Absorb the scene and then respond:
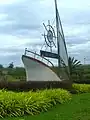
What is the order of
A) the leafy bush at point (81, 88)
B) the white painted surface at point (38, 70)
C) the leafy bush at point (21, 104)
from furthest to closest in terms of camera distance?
the white painted surface at point (38, 70), the leafy bush at point (81, 88), the leafy bush at point (21, 104)

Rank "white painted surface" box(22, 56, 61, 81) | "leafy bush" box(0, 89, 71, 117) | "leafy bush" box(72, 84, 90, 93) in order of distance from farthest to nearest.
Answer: "white painted surface" box(22, 56, 61, 81) < "leafy bush" box(72, 84, 90, 93) < "leafy bush" box(0, 89, 71, 117)

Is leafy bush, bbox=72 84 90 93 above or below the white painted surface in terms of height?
below

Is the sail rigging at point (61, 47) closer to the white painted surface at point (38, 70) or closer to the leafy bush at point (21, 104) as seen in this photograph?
the white painted surface at point (38, 70)

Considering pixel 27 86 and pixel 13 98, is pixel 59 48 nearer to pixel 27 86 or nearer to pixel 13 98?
pixel 27 86

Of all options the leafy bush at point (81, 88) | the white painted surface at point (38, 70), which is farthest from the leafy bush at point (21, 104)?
the white painted surface at point (38, 70)

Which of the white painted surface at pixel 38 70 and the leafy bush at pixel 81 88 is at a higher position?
the white painted surface at pixel 38 70

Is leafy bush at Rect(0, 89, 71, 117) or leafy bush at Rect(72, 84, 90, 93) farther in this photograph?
leafy bush at Rect(72, 84, 90, 93)

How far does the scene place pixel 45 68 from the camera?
77.8 ft

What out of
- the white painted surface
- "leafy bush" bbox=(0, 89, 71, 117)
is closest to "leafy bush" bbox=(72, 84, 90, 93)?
the white painted surface

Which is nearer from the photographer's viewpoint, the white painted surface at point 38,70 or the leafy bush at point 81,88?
the leafy bush at point 81,88

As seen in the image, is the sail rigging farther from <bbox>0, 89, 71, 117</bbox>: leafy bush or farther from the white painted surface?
<bbox>0, 89, 71, 117</bbox>: leafy bush

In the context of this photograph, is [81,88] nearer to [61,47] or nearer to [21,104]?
[61,47]

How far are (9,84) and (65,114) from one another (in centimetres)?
887

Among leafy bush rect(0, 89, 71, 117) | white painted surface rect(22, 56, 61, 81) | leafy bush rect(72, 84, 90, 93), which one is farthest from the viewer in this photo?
white painted surface rect(22, 56, 61, 81)
